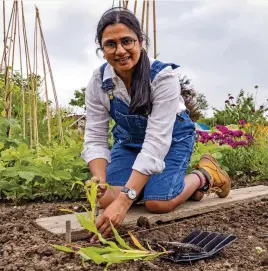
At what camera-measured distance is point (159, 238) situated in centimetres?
227

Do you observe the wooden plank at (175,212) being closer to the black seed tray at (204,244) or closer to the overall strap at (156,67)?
the black seed tray at (204,244)

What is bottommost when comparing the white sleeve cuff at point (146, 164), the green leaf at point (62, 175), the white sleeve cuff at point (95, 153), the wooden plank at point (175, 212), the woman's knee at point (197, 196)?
the wooden plank at point (175, 212)

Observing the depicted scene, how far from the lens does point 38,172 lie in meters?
3.07

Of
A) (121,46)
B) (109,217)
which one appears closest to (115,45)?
(121,46)

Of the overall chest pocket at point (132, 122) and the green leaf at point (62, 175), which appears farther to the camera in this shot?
the green leaf at point (62, 175)

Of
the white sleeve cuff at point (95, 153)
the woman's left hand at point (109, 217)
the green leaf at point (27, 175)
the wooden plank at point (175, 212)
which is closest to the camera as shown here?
the woman's left hand at point (109, 217)

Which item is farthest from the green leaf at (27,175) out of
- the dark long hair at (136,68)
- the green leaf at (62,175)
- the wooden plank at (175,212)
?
the dark long hair at (136,68)

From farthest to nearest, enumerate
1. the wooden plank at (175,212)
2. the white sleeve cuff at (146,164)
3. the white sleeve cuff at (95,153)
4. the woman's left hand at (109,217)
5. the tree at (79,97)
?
the tree at (79,97) → the white sleeve cuff at (95,153) → the wooden plank at (175,212) → the white sleeve cuff at (146,164) → the woman's left hand at (109,217)

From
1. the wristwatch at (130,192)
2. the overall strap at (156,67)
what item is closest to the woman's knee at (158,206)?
the wristwatch at (130,192)

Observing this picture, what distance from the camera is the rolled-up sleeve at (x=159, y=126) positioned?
2.23 metres

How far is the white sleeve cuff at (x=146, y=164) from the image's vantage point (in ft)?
7.23

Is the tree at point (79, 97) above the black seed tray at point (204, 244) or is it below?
above

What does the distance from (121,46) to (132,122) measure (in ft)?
1.63

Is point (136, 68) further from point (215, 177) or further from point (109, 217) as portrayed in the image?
point (215, 177)
